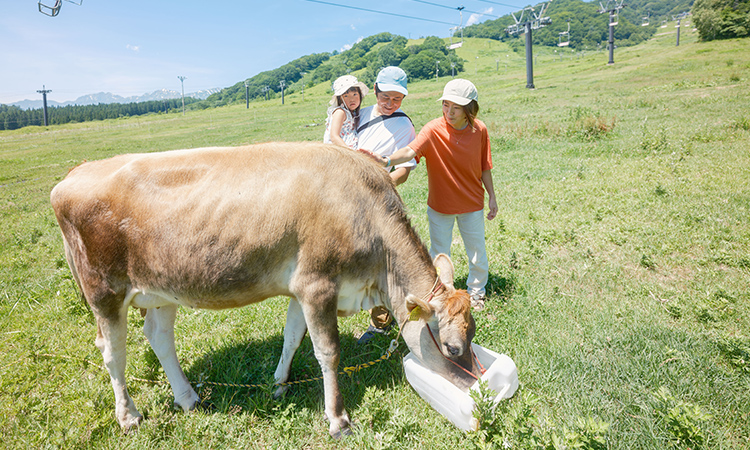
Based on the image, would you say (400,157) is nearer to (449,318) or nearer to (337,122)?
(337,122)

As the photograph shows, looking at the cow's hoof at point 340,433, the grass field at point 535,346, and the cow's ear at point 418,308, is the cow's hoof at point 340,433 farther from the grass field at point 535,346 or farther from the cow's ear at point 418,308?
the cow's ear at point 418,308

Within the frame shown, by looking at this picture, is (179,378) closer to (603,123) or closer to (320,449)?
(320,449)

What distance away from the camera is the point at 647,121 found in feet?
51.4

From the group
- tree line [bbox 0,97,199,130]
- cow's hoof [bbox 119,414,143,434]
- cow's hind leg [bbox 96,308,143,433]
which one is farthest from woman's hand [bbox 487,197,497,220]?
tree line [bbox 0,97,199,130]

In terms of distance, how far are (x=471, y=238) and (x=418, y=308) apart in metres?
2.10

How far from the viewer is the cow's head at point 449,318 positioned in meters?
3.38

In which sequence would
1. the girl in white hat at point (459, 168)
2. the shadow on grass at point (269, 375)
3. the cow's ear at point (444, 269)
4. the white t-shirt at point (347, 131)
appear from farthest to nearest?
the white t-shirt at point (347, 131), the girl in white hat at point (459, 168), the shadow on grass at point (269, 375), the cow's ear at point (444, 269)

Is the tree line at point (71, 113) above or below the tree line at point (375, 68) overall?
below

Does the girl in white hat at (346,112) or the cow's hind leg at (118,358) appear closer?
the cow's hind leg at (118,358)

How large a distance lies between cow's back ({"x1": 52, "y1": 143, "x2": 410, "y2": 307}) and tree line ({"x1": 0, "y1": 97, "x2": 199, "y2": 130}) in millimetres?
114287

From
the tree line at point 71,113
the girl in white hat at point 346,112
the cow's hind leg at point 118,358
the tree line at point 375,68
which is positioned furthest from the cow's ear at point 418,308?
the tree line at point 71,113

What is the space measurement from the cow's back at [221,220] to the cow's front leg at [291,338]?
580 millimetres

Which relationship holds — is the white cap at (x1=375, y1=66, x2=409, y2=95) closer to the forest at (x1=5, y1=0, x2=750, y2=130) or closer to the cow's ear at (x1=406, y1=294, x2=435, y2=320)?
the cow's ear at (x1=406, y1=294, x2=435, y2=320)

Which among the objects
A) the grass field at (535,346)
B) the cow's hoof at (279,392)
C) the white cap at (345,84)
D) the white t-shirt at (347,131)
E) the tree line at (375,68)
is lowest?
the cow's hoof at (279,392)
